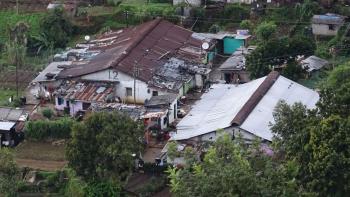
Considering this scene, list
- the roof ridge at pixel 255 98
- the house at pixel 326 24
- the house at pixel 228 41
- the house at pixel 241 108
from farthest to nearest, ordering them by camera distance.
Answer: the house at pixel 326 24 < the house at pixel 228 41 < the roof ridge at pixel 255 98 < the house at pixel 241 108

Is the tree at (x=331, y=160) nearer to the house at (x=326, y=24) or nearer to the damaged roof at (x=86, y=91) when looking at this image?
the damaged roof at (x=86, y=91)

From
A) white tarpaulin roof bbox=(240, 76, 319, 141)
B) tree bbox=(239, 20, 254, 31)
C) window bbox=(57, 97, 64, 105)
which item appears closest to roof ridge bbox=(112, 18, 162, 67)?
window bbox=(57, 97, 64, 105)

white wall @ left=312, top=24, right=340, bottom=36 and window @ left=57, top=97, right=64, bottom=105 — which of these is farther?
white wall @ left=312, top=24, right=340, bottom=36

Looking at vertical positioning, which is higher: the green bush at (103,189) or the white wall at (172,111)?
the white wall at (172,111)

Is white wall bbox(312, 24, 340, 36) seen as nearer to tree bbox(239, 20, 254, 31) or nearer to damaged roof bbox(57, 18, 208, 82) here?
tree bbox(239, 20, 254, 31)

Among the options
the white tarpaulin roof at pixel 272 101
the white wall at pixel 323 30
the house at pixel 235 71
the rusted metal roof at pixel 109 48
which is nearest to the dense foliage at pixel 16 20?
the rusted metal roof at pixel 109 48

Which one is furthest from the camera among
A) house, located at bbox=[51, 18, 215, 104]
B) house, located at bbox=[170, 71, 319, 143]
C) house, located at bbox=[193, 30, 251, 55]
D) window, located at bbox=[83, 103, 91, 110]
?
house, located at bbox=[193, 30, 251, 55]

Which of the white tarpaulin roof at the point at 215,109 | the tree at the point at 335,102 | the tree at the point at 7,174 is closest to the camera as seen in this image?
the tree at the point at 335,102

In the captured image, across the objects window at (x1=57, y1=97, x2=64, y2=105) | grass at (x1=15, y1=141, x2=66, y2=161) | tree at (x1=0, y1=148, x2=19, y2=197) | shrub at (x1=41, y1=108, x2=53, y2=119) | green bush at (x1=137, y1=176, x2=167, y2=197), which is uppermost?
window at (x1=57, y1=97, x2=64, y2=105)
